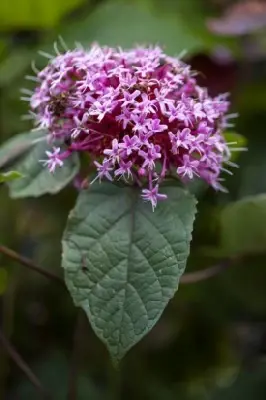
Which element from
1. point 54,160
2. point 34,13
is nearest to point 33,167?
point 54,160

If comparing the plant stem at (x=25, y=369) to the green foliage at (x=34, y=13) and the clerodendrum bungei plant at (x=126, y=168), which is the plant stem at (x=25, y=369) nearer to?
the clerodendrum bungei plant at (x=126, y=168)

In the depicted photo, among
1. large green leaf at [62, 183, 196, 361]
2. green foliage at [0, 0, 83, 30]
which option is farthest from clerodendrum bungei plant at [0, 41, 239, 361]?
green foliage at [0, 0, 83, 30]

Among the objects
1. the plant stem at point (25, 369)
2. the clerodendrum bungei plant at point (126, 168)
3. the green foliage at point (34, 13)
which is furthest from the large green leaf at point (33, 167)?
the green foliage at point (34, 13)

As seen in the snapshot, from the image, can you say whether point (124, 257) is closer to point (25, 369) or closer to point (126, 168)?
point (126, 168)

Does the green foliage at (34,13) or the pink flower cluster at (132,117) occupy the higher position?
the green foliage at (34,13)

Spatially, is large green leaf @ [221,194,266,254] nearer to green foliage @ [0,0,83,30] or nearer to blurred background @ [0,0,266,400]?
blurred background @ [0,0,266,400]

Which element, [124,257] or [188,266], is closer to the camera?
[124,257]

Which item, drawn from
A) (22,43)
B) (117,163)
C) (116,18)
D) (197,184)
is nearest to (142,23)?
(116,18)
